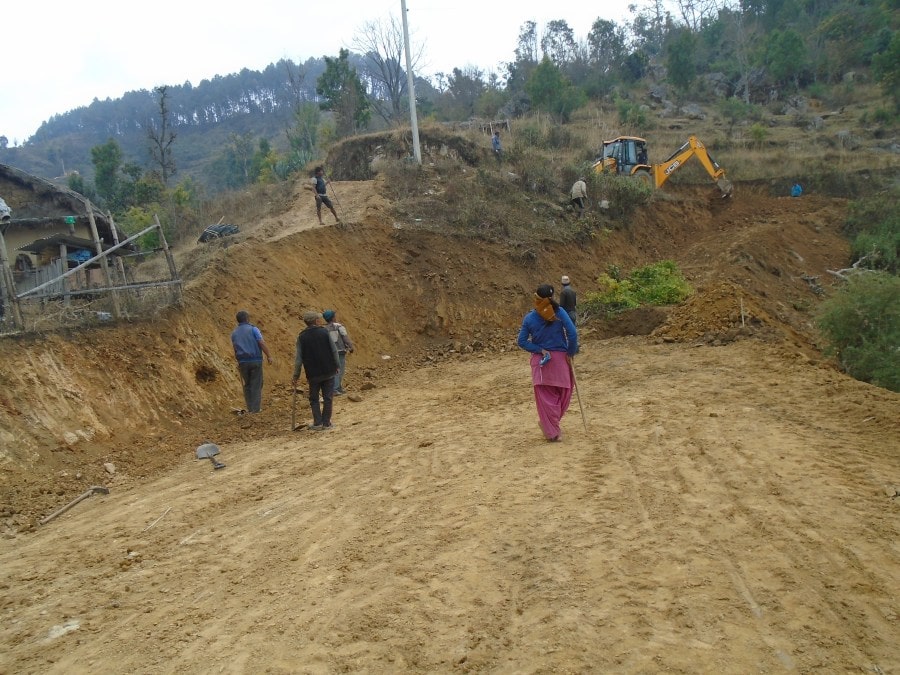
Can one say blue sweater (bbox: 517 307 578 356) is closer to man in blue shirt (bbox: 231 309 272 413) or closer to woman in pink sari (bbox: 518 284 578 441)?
woman in pink sari (bbox: 518 284 578 441)

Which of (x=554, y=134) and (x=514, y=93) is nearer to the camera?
(x=554, y=134)

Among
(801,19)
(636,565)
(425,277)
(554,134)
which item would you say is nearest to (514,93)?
(554,134)

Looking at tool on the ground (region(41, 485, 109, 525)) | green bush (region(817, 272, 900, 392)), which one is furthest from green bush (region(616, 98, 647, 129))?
tool on the ground (region(41, 485, 109, 525))

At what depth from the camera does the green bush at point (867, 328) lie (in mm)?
9688

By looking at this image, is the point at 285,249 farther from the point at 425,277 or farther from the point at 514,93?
the point at 514,93

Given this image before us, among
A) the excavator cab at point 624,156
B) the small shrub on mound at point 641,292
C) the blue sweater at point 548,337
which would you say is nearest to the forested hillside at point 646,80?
the excavator cab at point 624,156

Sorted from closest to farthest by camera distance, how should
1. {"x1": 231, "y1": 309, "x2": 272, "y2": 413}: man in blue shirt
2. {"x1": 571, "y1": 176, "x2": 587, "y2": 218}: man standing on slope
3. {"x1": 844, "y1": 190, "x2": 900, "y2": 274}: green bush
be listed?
1. {"x1": 231, "y1": 309, "x2": 272, "y2": 413}: man in blue shirt
2. {"x1": 844, "y1": 190, "x2": 900, "y2": 274}: green bush
3. {"x1": 571, "y1": 176, "x2": 587, "y2": 218}: man standing on slope

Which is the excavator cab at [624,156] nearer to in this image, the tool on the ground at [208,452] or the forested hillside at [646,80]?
the forested hillside at [646,80]

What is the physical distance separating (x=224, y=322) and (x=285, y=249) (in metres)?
3.22

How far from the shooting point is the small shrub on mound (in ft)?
50.3

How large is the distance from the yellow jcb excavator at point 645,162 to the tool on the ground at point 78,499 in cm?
2066

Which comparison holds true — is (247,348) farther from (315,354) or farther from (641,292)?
(641,292)

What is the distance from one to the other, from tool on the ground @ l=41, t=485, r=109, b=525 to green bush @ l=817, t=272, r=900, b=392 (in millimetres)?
10306

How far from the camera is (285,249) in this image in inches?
579
